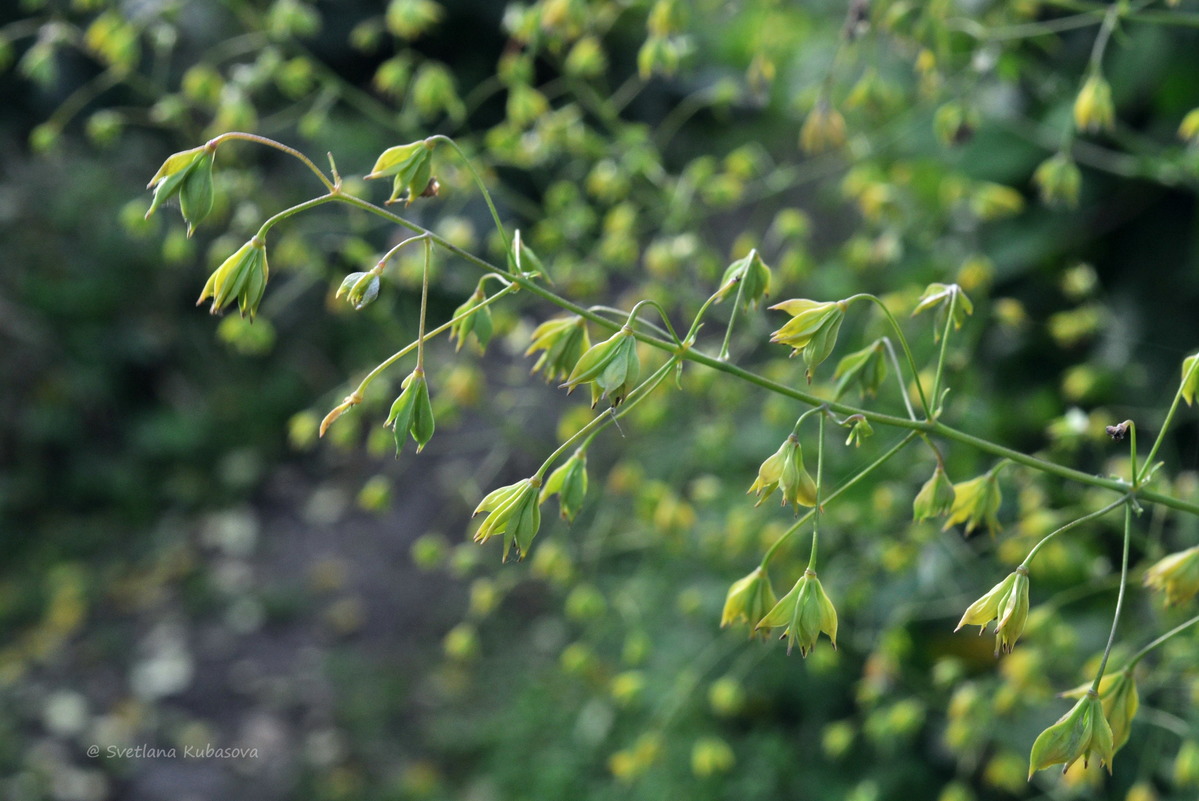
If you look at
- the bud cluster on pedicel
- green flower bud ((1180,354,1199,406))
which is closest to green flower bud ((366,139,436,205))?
the bud cluster on pedicel

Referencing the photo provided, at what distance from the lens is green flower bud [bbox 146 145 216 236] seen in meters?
0.97

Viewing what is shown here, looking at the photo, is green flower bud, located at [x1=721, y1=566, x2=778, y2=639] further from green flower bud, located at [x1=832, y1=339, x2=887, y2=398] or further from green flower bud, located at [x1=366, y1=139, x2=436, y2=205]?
green flower bud, located at [x1=366, y1=139, x2=436, y2=205]

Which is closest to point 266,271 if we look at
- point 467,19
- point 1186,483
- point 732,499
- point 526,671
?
point 1186,483

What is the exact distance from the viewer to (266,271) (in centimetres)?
98

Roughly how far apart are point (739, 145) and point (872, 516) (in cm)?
275

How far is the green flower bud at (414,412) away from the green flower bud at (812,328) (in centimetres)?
36

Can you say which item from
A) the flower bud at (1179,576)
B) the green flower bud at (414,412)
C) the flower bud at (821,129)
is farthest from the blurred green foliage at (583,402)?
the green flower bud at (414,412)

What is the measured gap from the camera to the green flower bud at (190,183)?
97cm

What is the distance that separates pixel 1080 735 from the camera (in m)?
0.95

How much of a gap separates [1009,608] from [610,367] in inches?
18.5

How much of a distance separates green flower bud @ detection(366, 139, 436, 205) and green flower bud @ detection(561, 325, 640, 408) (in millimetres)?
261

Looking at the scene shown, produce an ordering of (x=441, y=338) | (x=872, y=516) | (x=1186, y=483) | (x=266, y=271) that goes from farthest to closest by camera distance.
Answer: (x=441, y=338) < (x=872, y=516) < (x=1186, y=483) < (x=266, y=271)

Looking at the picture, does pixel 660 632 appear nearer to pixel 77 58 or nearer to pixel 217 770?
pixel 217 770

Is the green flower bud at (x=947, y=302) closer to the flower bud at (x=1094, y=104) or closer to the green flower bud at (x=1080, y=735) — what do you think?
the green flower bud at (x=1080, y=735)
